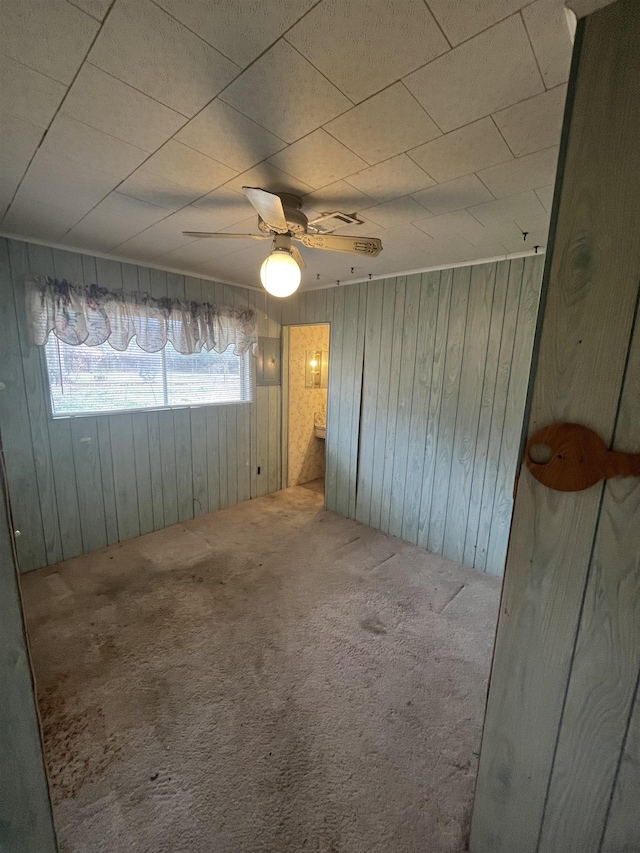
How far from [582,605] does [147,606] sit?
241cm

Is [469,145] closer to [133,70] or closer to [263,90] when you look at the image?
[263,90]

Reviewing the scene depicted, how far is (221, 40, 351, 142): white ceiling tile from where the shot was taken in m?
0.96

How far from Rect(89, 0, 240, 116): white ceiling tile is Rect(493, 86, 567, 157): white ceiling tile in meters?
0.87

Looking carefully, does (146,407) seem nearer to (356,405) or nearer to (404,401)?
(356,405)

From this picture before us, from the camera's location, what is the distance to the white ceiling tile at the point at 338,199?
1.60 meters

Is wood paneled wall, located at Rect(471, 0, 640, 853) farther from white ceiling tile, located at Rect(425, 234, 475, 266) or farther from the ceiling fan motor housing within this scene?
white ceiling tile, located at Rect(425, 234, 475, 266)

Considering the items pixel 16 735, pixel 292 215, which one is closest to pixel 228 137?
pixel 292 215

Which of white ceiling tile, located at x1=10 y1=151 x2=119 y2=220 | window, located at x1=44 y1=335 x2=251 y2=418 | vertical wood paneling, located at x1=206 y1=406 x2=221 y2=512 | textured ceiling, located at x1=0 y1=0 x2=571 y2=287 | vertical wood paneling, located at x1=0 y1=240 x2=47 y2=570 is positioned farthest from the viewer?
vertical wood paneling, located at x1=206 y1=406 x2=221 y2=512

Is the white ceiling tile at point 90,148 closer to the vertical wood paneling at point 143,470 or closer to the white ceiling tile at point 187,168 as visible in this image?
the white ceiling tile at point 187,168

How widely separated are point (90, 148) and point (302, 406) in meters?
3.43

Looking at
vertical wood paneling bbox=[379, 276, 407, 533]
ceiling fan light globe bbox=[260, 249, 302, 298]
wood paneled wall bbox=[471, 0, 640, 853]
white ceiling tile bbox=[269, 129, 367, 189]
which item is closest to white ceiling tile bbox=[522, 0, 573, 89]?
wood paneled wall bbox=[471, 0, 640, 853]

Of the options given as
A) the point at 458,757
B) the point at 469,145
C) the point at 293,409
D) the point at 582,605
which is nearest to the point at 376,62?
the point at 469,145

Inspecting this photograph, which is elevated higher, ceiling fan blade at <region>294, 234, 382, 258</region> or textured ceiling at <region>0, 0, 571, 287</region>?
textured ceiling at <region>0, 0, 571, 287</region>

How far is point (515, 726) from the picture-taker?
38.4 inches
